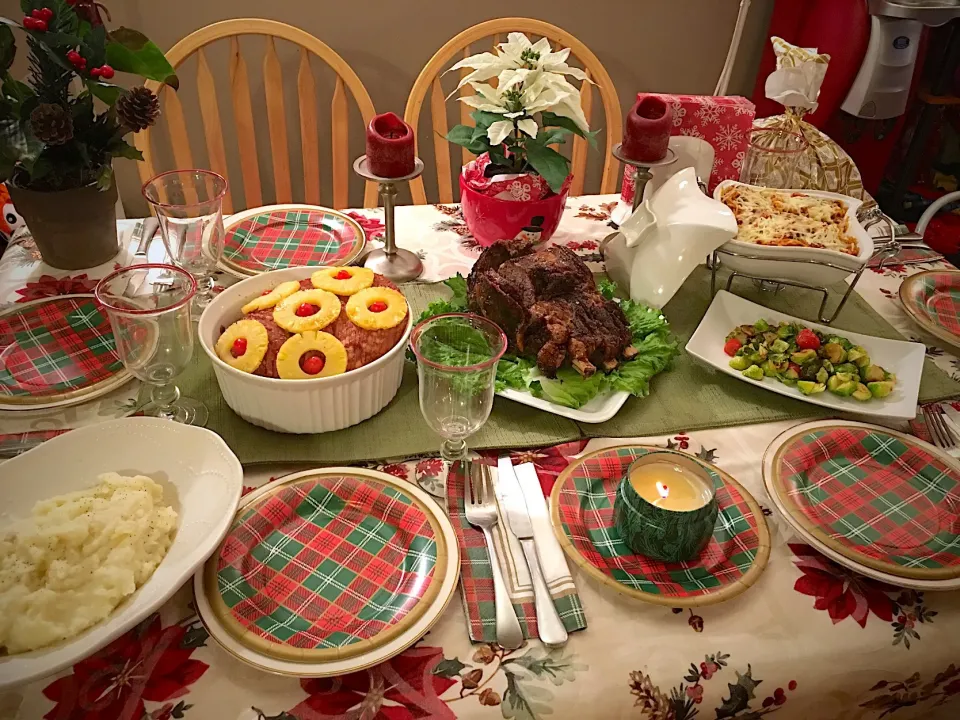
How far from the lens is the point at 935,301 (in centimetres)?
138

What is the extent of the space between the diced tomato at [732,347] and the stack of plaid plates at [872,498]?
20cm

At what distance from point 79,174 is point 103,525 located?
782mm

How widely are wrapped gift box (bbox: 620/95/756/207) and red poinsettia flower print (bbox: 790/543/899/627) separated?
981 mm

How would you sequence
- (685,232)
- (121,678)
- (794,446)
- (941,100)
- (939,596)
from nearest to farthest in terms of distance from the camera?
(121,678), (939,596), (794,446), (685,232), (941,100)

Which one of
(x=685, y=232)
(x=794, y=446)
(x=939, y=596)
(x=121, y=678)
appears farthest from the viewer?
(x=685, y=232)

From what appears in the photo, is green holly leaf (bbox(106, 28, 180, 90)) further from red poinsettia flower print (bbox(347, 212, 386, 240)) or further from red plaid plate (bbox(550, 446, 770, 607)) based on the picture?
red plaid plate (bbox(550, 446, 770, 607))

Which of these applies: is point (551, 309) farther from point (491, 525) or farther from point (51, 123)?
point (51, 123)

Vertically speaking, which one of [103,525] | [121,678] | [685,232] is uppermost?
[685,232]

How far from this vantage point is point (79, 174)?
1238mm

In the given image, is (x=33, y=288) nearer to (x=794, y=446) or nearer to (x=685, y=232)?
(x=685, y=232)

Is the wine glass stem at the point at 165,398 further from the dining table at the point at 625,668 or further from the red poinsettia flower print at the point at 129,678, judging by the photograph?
the red poinsettia flower print at the point at 129,678

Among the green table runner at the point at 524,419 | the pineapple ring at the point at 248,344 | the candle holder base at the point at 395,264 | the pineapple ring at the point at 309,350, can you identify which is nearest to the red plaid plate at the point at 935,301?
the green table runner at the point at 524,419

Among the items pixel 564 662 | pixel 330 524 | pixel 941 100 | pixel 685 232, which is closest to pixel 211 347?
pixel 330 524

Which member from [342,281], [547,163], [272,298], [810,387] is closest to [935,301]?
[810,387]
